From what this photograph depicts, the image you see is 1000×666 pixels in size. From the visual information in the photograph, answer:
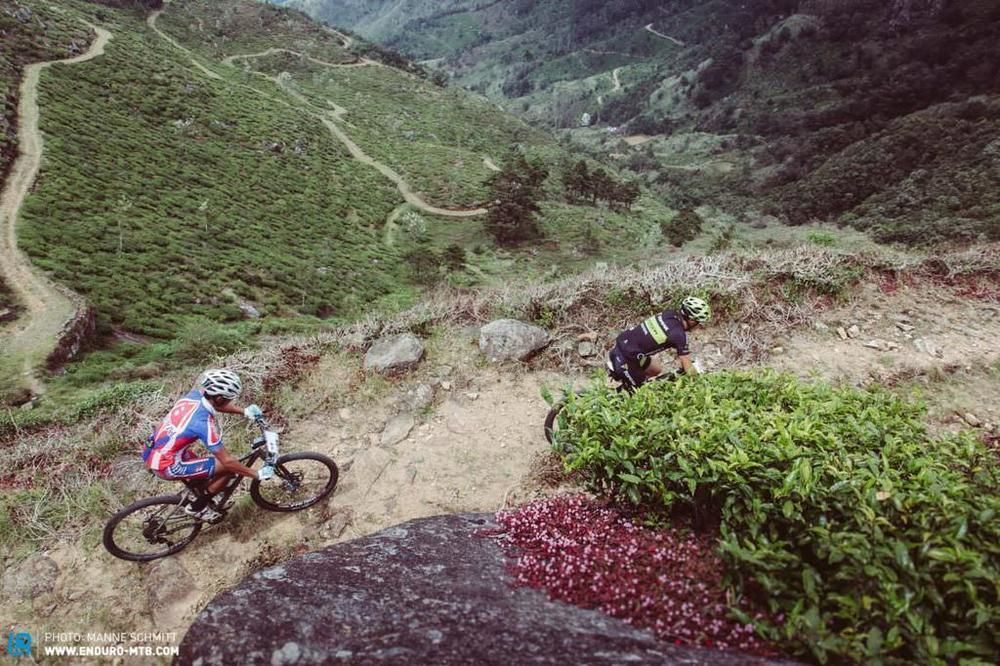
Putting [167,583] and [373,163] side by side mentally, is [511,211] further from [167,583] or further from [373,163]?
[167,583]

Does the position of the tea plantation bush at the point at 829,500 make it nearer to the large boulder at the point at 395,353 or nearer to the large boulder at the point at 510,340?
the large boulder at the point at 510,340

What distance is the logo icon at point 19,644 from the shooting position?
4422 mm

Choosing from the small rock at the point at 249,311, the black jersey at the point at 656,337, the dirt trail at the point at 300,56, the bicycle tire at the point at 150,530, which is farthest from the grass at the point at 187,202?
the black jersey at the point at 656,337

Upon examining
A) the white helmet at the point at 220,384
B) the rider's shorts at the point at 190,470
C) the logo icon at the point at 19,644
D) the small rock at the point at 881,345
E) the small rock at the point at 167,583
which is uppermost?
the white helmet at the point at 220,384

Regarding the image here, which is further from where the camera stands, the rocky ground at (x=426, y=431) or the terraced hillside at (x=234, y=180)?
the terraced hillside at (x=234, y=180)

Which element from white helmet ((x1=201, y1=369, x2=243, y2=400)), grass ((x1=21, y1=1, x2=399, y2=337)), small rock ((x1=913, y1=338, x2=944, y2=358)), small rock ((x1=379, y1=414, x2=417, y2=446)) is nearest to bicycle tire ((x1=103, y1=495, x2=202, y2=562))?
white helmet ((x1=201, y1=369, x2=243, y2=400))

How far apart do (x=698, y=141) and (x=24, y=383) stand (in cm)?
15866

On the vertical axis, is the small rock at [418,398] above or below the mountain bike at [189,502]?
above

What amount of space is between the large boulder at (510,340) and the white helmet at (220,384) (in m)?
4.29

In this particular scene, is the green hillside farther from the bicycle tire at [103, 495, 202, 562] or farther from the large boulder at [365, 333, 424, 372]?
the bicycle tire at [103, 495, 202, 562]

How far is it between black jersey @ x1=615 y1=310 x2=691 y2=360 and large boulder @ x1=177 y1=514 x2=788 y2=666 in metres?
3.23

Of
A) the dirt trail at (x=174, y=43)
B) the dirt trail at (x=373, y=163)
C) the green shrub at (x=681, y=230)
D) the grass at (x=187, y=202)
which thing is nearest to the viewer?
the grass at (x=187, y=202)

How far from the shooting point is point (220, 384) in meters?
5.11

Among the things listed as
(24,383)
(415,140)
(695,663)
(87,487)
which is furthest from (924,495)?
(415,140)
